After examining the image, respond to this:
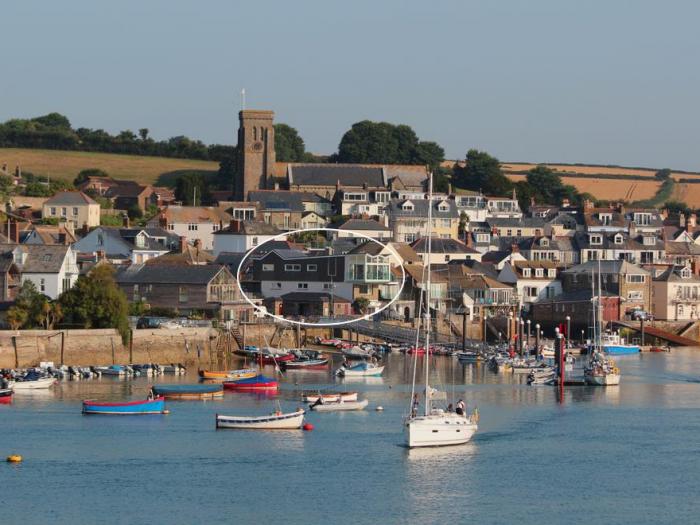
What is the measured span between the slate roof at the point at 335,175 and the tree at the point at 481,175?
48.0 feet

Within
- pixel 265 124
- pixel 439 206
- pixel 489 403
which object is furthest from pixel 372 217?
pixel 489 403

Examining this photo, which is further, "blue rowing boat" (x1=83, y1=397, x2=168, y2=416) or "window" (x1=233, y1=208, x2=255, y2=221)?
"window" (x1=233, y1=208, x2=255, y2=221)

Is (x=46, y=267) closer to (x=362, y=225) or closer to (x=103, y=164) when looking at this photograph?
(x=362, y=225)

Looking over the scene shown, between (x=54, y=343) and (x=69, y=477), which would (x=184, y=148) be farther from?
(x=69, y=477)

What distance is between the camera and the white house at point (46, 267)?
87375mm

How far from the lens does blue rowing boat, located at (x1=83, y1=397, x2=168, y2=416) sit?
209ft

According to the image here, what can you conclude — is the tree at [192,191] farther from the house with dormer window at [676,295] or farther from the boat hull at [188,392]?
the boat hull at [188,392]

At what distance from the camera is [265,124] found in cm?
14262

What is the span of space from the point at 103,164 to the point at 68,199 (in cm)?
4234

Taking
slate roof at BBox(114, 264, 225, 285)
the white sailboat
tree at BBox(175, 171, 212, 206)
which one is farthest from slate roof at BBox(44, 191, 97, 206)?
the white sailboat

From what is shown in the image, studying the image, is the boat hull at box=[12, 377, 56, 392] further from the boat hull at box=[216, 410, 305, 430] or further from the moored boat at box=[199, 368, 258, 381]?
the boat hull at box=[216, 410, 305, 430]

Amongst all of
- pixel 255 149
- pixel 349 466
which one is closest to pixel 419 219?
pixel 255 149

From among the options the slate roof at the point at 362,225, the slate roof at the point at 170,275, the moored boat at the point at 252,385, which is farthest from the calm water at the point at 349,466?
the slate roof at the point at 362,225

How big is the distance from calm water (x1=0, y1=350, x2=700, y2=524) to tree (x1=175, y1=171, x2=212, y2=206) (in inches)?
2745
